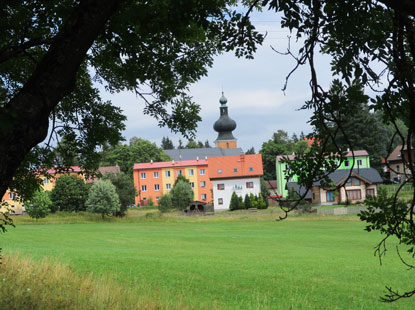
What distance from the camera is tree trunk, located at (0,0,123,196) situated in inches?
131

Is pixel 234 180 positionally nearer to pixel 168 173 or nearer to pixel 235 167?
pixel 235 167

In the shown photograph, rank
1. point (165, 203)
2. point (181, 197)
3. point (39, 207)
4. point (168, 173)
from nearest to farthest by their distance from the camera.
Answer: point (39, 207) < point (165, 203) < point (181, 197) < point (168, 173)

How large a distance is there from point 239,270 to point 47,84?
14316mm

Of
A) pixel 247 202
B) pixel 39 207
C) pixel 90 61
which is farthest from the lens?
pixel 247 202

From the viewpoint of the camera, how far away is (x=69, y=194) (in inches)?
2254

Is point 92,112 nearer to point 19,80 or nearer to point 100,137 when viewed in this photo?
point 100,137

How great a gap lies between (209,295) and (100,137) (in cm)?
586

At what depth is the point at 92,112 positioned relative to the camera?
347 inches

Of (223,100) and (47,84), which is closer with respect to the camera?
(47,84)

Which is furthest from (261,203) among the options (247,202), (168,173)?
(168,173)

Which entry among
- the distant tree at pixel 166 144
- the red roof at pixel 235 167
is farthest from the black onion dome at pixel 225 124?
the red roof at pixel 235 167

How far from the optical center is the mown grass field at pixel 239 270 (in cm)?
1134

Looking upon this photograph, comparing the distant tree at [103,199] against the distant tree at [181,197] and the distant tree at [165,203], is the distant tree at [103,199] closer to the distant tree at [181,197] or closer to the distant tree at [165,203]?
the distant tree at [165,203]

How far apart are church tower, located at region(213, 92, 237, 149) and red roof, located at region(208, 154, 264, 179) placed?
2619 inches
